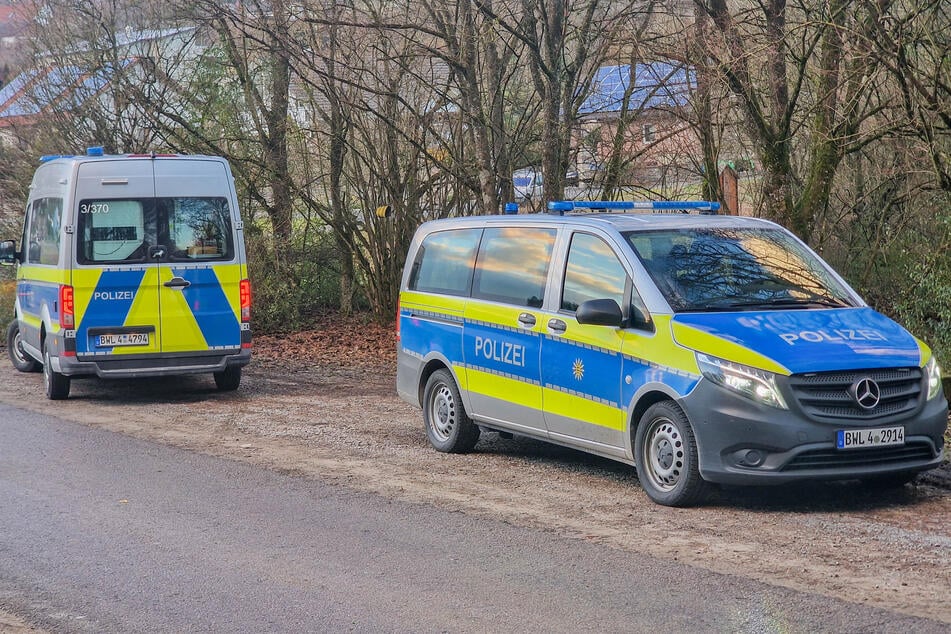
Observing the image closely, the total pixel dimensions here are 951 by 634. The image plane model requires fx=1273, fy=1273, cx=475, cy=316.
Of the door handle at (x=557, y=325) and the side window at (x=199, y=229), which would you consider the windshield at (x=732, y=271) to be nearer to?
the door handle at (x=557, y=325)

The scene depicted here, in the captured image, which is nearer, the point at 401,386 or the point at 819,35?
the point at 401,386

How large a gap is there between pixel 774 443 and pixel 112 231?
8690mm

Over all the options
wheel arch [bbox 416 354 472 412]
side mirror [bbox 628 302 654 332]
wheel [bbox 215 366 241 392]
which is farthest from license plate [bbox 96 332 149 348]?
side mirror [bbox 628 302 654 332]

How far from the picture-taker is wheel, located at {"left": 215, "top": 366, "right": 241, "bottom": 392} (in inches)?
582

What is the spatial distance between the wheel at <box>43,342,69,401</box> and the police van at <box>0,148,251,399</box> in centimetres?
1

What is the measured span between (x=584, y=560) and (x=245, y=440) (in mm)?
5135

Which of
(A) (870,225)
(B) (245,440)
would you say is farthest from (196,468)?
(A) (870,225)

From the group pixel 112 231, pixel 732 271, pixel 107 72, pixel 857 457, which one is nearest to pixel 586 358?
pixel 732 271

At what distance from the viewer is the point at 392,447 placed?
421 inches

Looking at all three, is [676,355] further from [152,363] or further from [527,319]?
[152,363]

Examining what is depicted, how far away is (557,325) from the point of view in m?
9.00

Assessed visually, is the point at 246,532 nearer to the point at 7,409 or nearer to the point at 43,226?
the point at 7,409

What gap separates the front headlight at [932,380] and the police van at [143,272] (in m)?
8.05

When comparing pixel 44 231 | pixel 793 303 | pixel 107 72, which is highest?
pixel 107 72
